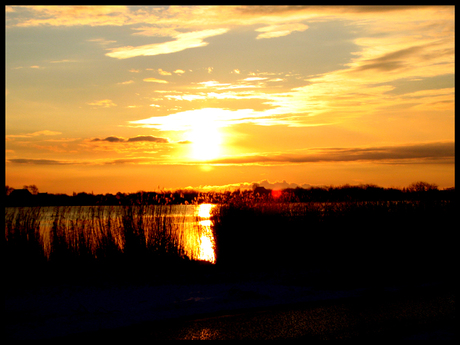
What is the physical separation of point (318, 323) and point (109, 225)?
800 cm

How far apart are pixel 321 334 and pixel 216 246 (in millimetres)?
8879

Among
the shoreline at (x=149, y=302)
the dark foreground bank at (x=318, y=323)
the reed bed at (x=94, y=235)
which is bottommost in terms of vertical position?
the shoreline at (x=149, y=302)

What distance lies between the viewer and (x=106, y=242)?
12.0 m

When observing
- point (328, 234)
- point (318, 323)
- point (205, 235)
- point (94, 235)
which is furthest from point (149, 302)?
point (328, 234)

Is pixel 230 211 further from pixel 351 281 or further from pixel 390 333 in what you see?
pixel 390 333

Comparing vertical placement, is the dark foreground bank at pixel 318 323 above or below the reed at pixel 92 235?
below

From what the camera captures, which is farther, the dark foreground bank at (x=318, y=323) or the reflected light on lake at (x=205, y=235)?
the reflected light on lake at (x=205, y=235)

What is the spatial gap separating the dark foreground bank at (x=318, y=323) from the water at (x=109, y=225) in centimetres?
620

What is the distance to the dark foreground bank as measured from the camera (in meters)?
5.32

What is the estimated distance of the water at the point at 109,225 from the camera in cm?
1173

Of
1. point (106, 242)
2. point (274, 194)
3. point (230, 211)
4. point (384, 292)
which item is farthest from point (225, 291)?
point (274, 194)

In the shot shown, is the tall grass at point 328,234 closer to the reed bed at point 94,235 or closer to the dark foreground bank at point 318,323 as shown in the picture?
the reed bed at point 94,235

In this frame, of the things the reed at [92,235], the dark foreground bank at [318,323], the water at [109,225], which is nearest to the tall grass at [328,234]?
the water at [109,225]

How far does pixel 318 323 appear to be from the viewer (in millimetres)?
5848
